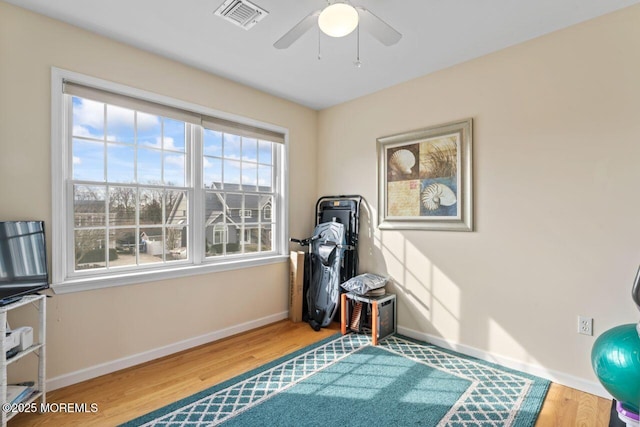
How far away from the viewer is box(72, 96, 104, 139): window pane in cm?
242

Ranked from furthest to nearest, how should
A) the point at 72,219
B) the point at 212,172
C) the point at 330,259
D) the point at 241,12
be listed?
1. the point at 330,259
2. the point at 212,172
3. the point at 72,219
4. the point at 241,12

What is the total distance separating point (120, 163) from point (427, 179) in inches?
111

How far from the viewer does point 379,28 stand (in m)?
1.84

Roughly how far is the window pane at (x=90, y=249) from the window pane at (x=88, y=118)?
790mm

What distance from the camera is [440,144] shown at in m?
2.96

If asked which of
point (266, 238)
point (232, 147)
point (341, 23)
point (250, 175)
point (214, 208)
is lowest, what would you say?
point (266, 238)

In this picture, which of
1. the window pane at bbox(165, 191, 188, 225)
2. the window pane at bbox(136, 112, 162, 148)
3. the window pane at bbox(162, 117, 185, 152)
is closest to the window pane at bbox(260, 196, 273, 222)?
the window pane at bbox(165, 191, 188, 225)

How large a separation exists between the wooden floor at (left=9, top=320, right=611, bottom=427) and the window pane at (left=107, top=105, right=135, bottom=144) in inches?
76.8

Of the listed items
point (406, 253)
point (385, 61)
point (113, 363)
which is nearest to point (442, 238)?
point (406, 253)

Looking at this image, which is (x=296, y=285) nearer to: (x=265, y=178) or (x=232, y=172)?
(x=265, y=178)

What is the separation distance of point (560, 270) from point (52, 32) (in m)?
4.15

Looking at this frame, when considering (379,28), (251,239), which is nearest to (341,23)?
(379,28)

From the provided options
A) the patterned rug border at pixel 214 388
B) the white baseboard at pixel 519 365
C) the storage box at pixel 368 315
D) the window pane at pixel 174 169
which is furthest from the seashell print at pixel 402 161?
the window pane at pixel 174 169

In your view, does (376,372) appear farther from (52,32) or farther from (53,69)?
(52,32)
